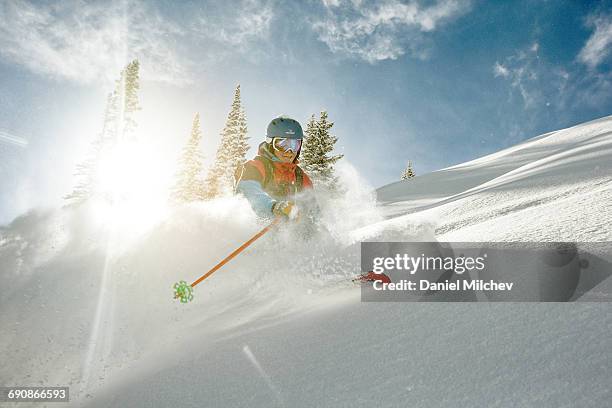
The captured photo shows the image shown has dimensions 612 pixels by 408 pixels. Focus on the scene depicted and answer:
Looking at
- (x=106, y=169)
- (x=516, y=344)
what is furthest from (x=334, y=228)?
(x=106, y=169)

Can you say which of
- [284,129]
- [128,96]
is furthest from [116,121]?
[284,129]

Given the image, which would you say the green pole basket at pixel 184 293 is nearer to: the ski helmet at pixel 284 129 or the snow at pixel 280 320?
the snow at pixel 280 320

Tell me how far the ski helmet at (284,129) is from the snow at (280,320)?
1.29 m

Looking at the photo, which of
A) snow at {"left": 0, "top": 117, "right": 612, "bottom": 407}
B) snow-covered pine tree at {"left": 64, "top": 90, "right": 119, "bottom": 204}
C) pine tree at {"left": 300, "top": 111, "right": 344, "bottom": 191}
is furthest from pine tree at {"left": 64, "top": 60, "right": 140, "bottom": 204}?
snow at {"left": 0, "top": 117, "right": 612, "bottom": 407}

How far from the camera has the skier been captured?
5.75m

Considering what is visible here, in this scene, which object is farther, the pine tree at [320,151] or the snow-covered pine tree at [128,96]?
the snow-covered pine tree at [128,96]

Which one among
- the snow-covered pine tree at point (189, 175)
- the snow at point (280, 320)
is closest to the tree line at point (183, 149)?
the snow-covered pine tree at point (189, 175)

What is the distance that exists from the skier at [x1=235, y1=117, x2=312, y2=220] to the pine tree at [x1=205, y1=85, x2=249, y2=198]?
27.0 meters

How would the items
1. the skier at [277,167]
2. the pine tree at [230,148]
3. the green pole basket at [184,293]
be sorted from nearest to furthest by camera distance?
the green pole basket at [184,293] < the skier at [277,167] < the pine tree at [230,148]

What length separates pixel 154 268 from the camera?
5102 mm

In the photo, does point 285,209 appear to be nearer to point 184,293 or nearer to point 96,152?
point 184,293

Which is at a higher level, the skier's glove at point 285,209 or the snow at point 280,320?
the skier's glove at point 285,209

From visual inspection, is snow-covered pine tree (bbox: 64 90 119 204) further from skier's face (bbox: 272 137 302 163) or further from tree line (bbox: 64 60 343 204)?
skier's face (bbox: 272 137 302 163)

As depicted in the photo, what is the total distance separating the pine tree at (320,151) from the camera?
26.2m
